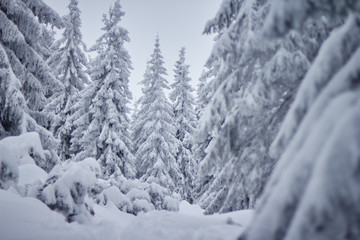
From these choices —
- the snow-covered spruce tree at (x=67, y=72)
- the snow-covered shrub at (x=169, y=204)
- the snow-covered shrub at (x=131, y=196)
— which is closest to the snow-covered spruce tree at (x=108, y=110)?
the snow-covered spruce tree at (x=67, y=72)

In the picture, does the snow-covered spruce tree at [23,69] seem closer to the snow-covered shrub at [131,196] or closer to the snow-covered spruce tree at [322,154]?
the snow-covered shrub at [131,196]

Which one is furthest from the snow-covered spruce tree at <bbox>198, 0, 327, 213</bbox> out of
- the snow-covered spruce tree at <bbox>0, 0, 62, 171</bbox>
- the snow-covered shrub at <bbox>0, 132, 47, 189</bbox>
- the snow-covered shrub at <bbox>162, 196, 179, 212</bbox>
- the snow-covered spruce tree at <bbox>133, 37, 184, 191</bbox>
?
the snow-covered spruce tree at <bbox>133, 37, 184, 191</bbox>

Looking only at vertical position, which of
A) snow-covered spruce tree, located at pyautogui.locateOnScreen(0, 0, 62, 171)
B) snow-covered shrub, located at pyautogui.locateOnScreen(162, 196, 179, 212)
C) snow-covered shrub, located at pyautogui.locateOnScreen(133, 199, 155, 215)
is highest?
snow-covered spruce tree, located at pyautogui.locateOnScreen(0, 0, 62, 171)

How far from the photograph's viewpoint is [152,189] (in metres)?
11.0

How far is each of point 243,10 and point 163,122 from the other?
16.5 m

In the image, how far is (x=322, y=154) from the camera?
1562 mm

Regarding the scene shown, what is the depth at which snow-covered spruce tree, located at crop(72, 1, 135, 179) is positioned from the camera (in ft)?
53.1

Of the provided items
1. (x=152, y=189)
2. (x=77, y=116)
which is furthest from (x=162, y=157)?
(x=152, y=189)

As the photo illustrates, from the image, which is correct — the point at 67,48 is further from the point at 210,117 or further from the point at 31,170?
the point at 210,117

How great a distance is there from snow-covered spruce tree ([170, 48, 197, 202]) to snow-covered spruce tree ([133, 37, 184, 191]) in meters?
1.84

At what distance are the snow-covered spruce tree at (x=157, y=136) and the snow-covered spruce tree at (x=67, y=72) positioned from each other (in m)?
6.15

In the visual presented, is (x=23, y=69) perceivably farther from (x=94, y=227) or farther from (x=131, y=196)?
(x=94, y=227)

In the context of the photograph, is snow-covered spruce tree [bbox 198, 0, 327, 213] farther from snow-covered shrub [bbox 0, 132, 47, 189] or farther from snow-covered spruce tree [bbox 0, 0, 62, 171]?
snow-covered spruce tree [bbox 0, 0, 62, 171]

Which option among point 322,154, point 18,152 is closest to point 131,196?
point 18,152
